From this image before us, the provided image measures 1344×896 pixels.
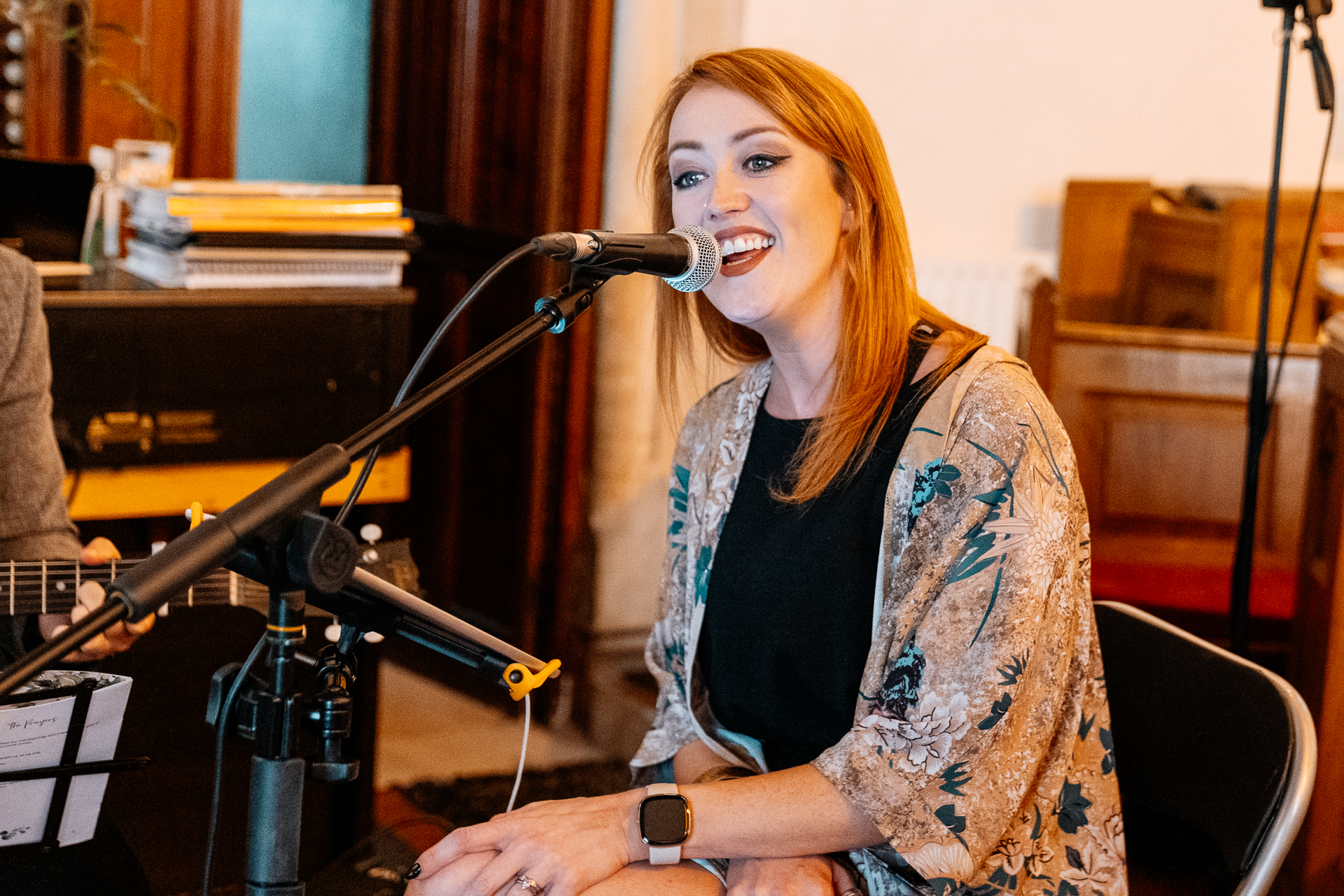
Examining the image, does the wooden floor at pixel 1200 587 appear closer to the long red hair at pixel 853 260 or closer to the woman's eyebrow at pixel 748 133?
the long red hair at pixel 853 260

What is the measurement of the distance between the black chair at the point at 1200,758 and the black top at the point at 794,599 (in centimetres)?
30

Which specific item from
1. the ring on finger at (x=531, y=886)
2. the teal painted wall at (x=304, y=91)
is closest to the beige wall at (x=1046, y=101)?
the teal painted wall at (x=304, y=91)

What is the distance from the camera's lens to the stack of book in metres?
2.38

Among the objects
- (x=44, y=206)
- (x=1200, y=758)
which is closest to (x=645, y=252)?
(x=1200, y=758)

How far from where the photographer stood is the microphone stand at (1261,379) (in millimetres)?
1983

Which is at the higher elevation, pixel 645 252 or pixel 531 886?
pixel 645 252

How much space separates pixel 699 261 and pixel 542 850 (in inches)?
21.9

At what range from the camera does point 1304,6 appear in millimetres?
1975

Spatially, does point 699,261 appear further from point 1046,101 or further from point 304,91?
point 1046,101

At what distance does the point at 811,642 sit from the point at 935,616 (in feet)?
0.63

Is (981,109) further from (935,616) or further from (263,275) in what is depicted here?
(935,616)

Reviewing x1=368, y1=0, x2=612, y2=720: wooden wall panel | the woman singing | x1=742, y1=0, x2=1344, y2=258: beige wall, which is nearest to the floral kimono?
the woman singing

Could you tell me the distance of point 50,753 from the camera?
1.35 metres

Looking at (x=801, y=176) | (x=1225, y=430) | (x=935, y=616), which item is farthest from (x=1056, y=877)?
(x=1225, y=430)
